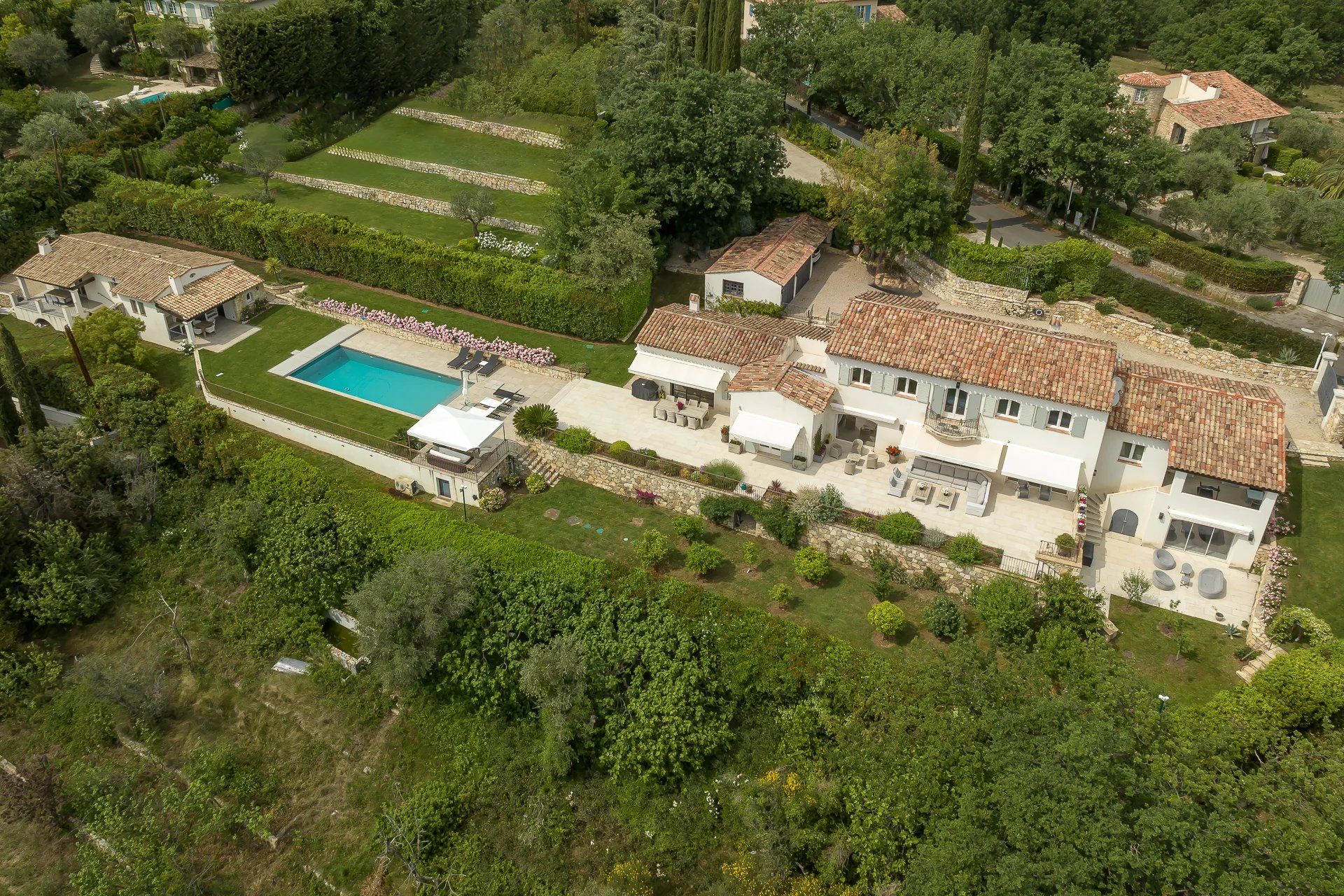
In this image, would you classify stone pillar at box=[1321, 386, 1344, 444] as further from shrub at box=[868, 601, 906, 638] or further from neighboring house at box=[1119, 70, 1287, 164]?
neighboring house at box=[1119, 70, 1287, 164]

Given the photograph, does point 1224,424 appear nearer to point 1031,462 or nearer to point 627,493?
point 1031,462

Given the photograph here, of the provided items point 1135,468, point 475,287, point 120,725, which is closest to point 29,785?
point 120,725

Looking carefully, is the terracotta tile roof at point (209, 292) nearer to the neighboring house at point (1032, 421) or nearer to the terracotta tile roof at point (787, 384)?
the neighboring house at point (1032, 421)

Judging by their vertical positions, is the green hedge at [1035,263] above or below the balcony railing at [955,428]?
above

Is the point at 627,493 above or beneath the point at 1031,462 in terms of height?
beneath

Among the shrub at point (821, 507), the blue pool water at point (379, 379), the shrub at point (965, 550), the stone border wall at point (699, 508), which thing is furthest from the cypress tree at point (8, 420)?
the shrub at point (965, 550)

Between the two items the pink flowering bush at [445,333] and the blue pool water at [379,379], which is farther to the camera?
the pink flowering bush at [445,333]

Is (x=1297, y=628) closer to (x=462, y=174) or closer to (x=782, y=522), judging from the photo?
(x=782, y=522)

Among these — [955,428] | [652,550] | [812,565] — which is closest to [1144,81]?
[955,428]
